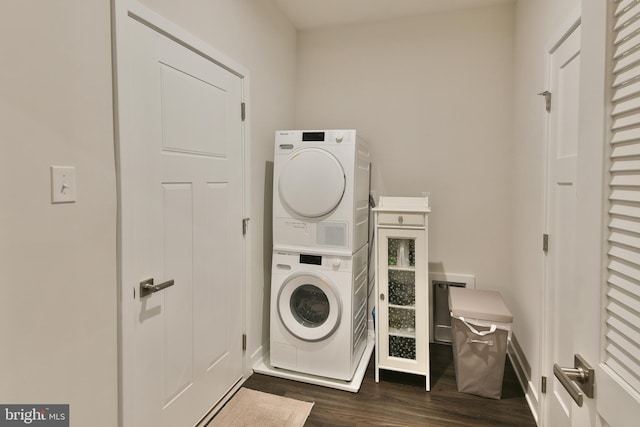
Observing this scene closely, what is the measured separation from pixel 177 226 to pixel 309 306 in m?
1.22

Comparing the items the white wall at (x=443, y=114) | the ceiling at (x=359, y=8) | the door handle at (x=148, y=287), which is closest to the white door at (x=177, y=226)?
the door handle at (x=148, y=287)

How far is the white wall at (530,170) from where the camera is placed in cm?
193

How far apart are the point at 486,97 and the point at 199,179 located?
2.34m

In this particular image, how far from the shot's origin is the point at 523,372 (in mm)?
2340

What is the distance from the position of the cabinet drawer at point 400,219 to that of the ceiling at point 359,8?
1.71 meters

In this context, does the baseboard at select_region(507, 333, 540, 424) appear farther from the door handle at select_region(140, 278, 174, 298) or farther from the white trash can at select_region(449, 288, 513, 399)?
the door handle at select_region(140, 278, 174, 298)

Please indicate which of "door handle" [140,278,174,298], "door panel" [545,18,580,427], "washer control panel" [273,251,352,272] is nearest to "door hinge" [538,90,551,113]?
"door panel" [545,18,580,427]

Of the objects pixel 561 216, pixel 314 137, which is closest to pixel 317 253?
pixel 314 137

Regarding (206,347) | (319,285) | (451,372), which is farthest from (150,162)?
(451,372)

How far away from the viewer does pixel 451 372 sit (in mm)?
2527

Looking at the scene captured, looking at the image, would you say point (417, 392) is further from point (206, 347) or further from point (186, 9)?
point (186, 9)

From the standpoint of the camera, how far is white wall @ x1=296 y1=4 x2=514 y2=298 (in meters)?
2.80

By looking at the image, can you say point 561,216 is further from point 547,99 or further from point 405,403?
point 405,403

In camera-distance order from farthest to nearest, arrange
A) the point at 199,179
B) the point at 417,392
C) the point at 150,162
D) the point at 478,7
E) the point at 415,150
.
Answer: the point at 415,150
the point at 478,7
the point at 417,392
the point at 199,179
the point at 150,162
